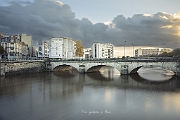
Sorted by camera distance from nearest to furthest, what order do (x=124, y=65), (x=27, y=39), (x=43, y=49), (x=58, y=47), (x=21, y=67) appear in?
1. (x=124, y=65)
2. (x=21, y=67)
3. (x=58, y=47)
4. (x=43, y=49)
5. (x=27, y=39)

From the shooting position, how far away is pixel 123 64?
51.3 m

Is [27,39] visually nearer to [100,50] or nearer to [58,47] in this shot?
[58,47]

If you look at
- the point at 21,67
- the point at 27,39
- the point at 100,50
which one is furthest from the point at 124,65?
the point at 100,50

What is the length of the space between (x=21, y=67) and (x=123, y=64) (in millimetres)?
34313

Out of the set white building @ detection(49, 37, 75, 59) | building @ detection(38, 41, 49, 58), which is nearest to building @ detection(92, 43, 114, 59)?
building @ detection(38, 41, 49, 58)

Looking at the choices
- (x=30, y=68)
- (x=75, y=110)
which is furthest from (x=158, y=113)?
(x=30, y=68)

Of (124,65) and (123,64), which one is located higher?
(123,64)


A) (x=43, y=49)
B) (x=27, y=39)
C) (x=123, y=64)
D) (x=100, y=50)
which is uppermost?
(x=27, y=39)

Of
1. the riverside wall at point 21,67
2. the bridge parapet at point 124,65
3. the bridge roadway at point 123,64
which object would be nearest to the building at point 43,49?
the riverside wall at point 21,67

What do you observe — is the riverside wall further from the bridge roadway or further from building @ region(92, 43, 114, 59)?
building @ region(92, 43, 114, 59)

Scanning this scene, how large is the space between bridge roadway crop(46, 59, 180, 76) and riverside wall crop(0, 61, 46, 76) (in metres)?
4.37

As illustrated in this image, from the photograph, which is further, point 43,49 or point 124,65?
point 43,49

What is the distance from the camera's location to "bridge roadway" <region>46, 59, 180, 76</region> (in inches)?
1754

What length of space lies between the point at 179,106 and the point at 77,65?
4502cm
